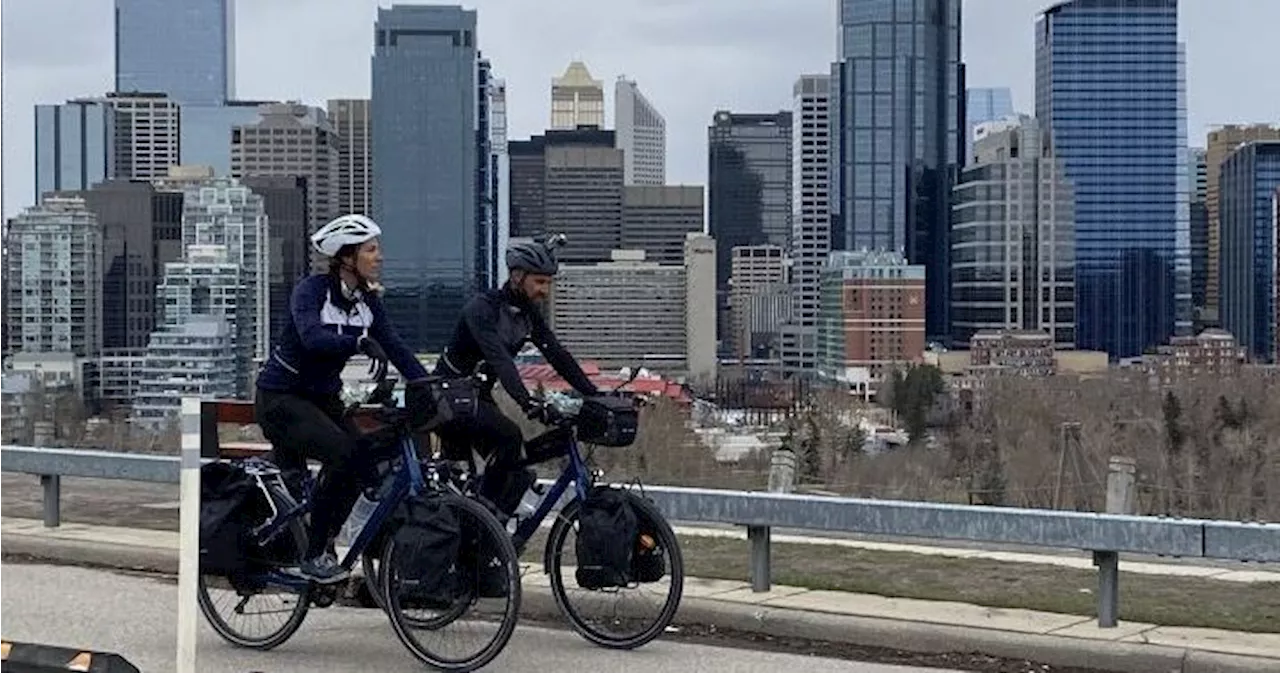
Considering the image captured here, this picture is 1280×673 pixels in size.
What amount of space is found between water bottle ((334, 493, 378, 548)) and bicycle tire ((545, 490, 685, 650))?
832 mm

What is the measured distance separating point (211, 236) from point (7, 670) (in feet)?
A: 319

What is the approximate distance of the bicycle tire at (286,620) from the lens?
801 centimetres

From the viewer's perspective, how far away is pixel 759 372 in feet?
542

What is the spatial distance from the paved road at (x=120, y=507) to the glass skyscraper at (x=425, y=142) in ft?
335

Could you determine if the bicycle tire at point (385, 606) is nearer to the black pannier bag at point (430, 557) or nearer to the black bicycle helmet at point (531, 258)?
the black pannier bag at point (430, 557)

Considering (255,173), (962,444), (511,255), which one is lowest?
(962,444)

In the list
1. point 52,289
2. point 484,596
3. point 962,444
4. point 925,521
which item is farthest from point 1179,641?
point 52,289

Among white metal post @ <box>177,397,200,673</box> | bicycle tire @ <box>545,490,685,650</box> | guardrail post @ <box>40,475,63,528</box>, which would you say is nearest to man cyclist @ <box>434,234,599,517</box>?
bicycle tire @ <box>545,490,685,650</box>

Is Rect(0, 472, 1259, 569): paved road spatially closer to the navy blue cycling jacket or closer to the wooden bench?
the wooden bench

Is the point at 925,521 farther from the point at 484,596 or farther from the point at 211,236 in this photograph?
the point at 211,236

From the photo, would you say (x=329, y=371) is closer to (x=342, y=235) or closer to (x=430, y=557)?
(x=342, y=235)

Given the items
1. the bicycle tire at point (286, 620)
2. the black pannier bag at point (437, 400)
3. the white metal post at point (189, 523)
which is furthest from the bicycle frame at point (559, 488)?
the white metal post at point (189, 523)

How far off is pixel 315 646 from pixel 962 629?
2.93 metres

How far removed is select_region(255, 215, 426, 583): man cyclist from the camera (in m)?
7.75
